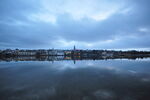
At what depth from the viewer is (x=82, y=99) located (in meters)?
5.96

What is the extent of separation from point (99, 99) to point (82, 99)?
1034 mm

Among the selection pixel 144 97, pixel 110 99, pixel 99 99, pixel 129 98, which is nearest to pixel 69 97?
pixel 99 99

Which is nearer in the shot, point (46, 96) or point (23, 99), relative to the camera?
point (23, 99)

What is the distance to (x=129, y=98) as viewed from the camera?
6035mm

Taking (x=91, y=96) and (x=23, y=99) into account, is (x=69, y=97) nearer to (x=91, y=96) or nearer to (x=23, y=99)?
(x=91, y=96)

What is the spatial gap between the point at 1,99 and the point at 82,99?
494cm

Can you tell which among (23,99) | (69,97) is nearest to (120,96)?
(69,97)

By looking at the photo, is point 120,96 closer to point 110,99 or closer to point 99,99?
point 110,99

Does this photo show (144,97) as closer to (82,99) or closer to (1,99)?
(82,99)

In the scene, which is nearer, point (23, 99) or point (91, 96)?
point (23, 99)

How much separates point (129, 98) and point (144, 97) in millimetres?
990

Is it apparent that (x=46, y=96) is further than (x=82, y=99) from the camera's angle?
Yes

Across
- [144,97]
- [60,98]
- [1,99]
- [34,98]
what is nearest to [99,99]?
[60,98]

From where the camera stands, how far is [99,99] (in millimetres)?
5957
